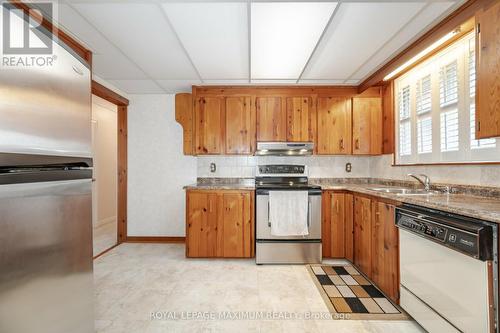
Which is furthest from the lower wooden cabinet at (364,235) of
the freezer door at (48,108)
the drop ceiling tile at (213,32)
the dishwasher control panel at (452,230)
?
the freezer door at (48,108)

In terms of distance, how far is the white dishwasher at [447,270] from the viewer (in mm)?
1221

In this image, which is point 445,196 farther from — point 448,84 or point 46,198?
point 46,198

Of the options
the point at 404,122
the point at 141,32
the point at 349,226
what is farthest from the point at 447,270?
the point at 141,32

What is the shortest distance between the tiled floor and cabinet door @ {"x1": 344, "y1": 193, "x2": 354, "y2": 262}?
2.20ft

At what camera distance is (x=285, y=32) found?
2088mm

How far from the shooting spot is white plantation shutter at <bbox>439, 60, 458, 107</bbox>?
2.17 meters

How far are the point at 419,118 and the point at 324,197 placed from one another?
1.38 metres

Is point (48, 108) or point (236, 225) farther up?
point (48, 108)

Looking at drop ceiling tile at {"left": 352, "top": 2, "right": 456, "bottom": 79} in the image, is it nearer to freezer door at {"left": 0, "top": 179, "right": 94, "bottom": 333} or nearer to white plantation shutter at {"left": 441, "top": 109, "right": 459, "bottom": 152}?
white plantation shutter at {"left": 441, "top": 109, "right": 459, "bottom": 152}

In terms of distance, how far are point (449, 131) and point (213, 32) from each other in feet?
7.61

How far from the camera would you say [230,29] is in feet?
6.71

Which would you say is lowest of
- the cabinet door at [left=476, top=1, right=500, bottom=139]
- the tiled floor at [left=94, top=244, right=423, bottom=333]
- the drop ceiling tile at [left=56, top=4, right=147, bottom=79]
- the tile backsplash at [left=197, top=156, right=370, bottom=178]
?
the tiled floor at [left=94, top=244, right=423, bottom=333]

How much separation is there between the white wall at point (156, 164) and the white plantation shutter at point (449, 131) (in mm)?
3150

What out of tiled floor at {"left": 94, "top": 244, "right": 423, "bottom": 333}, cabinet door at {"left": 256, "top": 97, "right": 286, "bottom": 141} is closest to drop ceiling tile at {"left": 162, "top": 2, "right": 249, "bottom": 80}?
cabinet door at {"left": 256, "top": 97, "right": 286, "bottom": 141}
